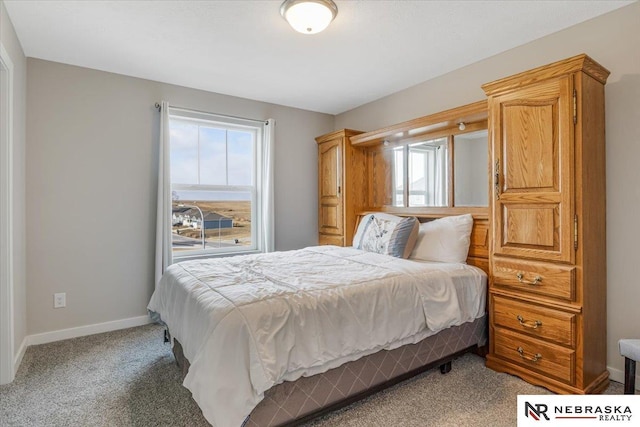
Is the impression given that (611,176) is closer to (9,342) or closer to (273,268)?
(273,268)

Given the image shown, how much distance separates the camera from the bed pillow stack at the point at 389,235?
2863mm

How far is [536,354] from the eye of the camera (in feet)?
6.95

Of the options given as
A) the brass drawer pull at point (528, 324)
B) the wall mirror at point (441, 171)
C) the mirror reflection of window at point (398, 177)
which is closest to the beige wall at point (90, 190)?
the mirror reflection of window at point (398, 177)

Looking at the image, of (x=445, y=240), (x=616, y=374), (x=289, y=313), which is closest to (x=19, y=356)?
(x=289, y=313)

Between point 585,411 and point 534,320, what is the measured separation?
1.95 ft

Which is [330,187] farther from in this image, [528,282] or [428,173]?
[528,282]

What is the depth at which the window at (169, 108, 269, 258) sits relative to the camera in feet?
11.9

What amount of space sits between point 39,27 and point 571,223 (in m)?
3.79

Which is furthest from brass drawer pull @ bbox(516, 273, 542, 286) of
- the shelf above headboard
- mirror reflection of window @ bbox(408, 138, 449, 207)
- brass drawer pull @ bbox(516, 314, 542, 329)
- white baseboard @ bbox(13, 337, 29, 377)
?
white baseboard @ bbox(13, 337, 29, 377)

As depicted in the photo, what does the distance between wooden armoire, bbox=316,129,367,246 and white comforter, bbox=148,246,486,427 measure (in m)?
Result: 1.35

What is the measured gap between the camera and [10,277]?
2.22 meters

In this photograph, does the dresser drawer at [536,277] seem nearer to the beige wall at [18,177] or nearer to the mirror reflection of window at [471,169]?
the mirror reflection of window at [471,169]

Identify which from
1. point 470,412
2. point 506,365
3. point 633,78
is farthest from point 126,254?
point 633,78

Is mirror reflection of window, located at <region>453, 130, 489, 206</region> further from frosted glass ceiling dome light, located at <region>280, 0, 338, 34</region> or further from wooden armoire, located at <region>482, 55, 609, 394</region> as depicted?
frosted glass ceiling dome light, located at <region>280, 0, 338, 34</region>
